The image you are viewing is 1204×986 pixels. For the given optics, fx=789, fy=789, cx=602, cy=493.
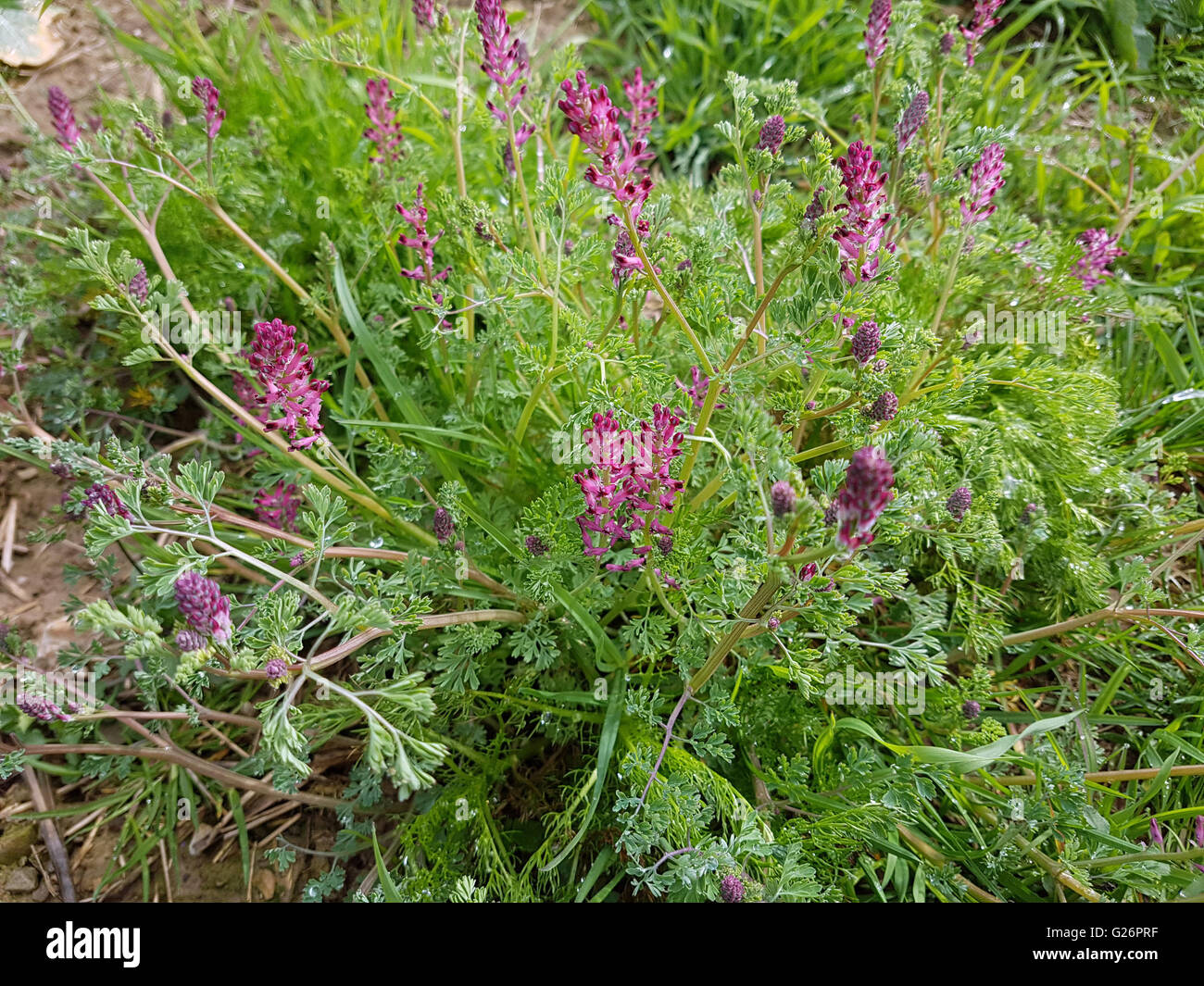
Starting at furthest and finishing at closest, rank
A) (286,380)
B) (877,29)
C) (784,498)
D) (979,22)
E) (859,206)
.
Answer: (979,22) → (877,29) → (286,380) → (859,206) → (784,498)

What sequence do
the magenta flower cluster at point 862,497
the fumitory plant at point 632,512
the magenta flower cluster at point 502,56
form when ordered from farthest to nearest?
the magenta flower cluster at point 502,56
the fumitory plant at point 632,512
the magenta flower cluster at point 862,497

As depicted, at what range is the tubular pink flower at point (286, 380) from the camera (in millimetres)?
1375

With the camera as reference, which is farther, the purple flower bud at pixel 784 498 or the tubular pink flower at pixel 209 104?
the tubular pink flower at pixel 209 104

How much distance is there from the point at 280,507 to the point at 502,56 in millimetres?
1195

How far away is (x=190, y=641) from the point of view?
3.98ft

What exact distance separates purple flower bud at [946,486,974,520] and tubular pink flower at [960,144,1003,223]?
0.57 m

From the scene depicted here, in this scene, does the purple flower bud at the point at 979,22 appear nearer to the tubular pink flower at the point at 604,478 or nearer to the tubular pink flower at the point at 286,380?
the tubular pink flower at the point at 604,478

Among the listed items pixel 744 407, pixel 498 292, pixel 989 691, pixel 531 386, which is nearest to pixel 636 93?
pixel 498 292

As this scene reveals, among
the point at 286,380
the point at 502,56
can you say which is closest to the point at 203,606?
the point at 286,380

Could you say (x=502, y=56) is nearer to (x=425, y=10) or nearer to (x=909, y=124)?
(x=425, y=10)

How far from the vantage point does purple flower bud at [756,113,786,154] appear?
134 centimetres

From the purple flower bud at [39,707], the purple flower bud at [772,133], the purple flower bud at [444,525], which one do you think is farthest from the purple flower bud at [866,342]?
the purple flower bud at [39,707]

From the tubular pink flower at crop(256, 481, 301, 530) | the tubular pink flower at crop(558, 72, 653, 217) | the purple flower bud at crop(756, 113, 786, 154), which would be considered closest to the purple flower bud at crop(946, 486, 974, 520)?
the purple flower bud at crop(756, 113, 786, 154)

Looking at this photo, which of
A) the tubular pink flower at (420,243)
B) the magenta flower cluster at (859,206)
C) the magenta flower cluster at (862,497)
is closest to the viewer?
the magenta flower cluster at (862,497)
